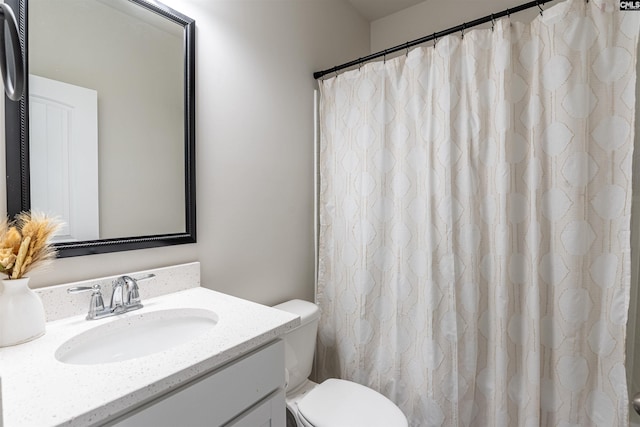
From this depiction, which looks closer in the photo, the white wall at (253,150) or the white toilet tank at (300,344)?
the white wall at (253,150)

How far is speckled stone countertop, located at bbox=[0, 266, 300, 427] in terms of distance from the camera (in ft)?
1.89

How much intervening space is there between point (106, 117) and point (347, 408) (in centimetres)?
145

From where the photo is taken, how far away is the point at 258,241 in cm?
161

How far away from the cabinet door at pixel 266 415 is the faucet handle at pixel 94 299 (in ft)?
1.86

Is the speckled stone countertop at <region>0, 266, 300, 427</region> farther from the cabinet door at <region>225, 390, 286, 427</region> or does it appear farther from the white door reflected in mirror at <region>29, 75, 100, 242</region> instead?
the white door reflected in mirror at <region>29, 75, 100, 242</region>

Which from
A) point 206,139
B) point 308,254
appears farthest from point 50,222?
point 308,254

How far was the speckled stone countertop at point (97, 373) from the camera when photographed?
0.58m

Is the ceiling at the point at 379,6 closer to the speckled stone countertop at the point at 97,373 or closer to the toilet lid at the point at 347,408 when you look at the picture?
the speckled stone countertop at the point at 97,373

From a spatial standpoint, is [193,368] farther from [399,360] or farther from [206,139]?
[399,360]

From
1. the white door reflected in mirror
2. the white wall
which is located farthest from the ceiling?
the white door reflected in mirror

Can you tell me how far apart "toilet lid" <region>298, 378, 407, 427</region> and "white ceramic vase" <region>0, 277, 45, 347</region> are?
39.4 inches

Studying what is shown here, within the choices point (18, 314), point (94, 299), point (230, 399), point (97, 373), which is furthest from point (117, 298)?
point (230, 399)

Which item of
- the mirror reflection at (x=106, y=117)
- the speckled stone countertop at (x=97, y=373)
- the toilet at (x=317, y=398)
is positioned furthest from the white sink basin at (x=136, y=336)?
the toilet at (x=317, y=398)

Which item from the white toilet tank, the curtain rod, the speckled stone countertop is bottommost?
the white toilet tank
